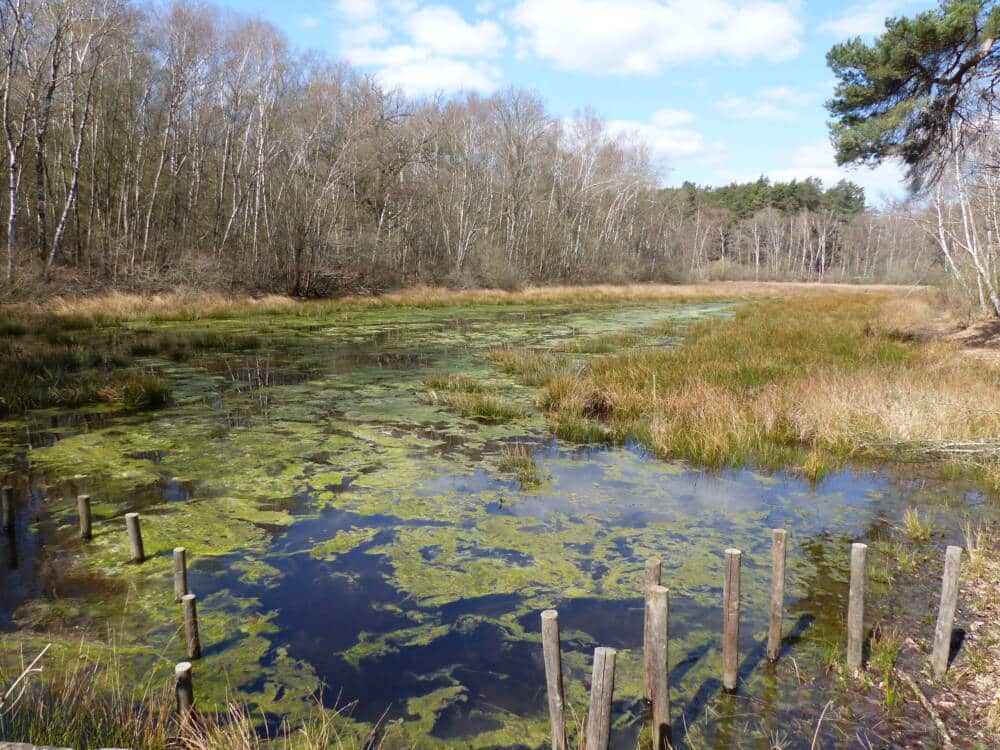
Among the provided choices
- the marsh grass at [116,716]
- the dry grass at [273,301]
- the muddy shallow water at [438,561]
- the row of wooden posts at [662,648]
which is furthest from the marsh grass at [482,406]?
the dry grass at [273,301]

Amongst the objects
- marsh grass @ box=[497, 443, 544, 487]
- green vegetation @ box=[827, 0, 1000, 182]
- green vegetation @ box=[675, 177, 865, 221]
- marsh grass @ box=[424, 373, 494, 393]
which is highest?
green vegetation @ box=[675, 177, 865, 221]

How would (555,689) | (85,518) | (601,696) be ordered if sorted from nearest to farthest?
(601,696)
(555,689)
(85,518)

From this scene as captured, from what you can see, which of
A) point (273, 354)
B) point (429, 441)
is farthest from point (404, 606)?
point (273, 354)

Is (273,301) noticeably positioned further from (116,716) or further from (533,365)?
(116,716)

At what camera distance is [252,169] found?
25.1 m

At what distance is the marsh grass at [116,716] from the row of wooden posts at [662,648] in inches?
38.9

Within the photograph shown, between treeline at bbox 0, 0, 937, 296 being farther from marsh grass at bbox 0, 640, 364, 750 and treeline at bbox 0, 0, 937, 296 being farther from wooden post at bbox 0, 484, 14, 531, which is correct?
marsh grass at bbox 0, 640, 364, 750

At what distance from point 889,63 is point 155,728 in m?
12.7

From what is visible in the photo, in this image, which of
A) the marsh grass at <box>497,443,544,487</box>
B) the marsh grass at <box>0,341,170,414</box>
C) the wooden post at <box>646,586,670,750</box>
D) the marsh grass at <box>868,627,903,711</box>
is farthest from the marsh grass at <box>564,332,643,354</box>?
the wooden post at <box>646,586,670,750</box>

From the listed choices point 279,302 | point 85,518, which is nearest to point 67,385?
point 85,518

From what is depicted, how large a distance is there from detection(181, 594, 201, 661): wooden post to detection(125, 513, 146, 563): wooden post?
1212 millimetres

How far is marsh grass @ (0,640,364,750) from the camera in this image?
2.51 meters

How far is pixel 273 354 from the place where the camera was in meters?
13.9

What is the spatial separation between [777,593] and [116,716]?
10.7ft
